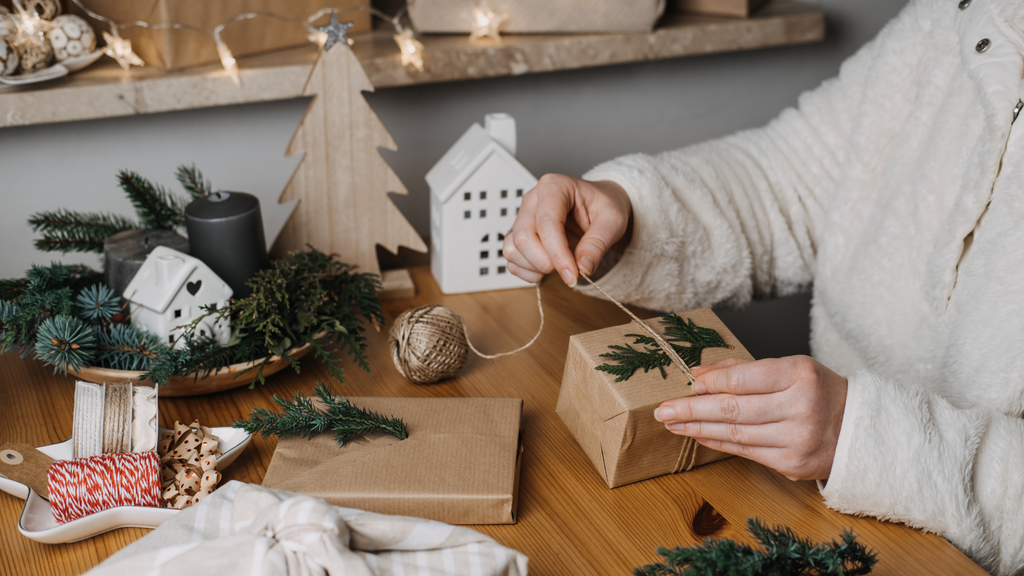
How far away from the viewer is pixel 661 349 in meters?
0.72

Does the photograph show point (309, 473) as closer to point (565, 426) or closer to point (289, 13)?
point (565, 426)

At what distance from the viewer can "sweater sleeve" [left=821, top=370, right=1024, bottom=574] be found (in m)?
0.63

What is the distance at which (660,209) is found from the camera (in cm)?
95

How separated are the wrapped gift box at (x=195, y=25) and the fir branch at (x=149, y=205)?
220 millimetres

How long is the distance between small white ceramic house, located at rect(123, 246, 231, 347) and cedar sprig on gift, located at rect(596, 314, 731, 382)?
1.51ft

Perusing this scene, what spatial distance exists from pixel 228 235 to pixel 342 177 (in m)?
0.24

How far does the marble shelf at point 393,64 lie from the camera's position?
3.43 ft

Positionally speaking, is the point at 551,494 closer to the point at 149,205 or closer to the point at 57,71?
the point at 149,205

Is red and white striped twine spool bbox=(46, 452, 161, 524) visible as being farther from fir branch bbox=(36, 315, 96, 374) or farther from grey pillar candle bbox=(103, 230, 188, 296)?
grey pillar candle bbox=(103, 230, 188, 296)

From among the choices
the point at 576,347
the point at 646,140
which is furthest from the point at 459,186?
the point at 646,140

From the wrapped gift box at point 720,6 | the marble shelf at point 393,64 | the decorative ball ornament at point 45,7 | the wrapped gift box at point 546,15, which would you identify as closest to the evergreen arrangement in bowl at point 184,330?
the marble shelf at point 393,64

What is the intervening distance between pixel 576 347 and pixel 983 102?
21.2 inches

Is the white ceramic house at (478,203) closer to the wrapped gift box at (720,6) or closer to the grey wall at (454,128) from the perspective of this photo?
the grey wall at (454,128)

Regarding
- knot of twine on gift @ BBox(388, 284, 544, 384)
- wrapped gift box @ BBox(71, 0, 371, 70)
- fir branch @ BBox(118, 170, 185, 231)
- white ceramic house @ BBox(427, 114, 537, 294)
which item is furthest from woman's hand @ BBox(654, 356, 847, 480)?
wrapped gift box @ BBox(71, 0, 371, 70)
